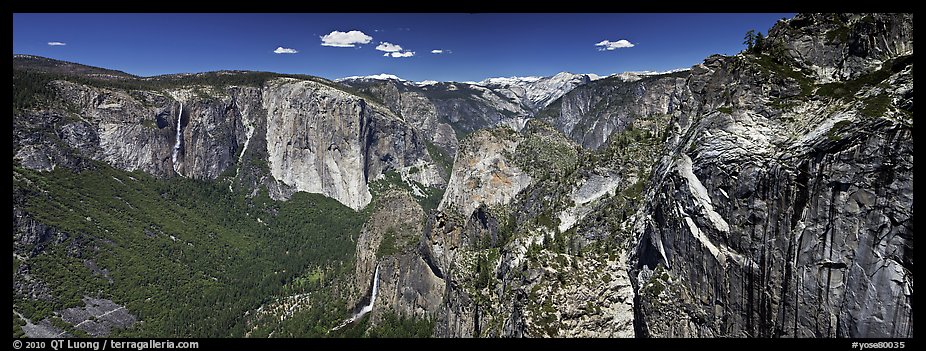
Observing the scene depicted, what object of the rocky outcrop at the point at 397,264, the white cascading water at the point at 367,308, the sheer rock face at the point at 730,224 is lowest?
the white cascading water at the point at 367,308

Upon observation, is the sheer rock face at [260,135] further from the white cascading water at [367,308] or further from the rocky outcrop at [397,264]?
the white cascading water at [367,308]

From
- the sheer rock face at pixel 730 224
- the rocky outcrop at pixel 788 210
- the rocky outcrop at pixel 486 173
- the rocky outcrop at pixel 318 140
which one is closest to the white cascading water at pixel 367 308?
the sheer rock face at pixel 730 224

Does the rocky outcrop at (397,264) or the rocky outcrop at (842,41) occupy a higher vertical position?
the rocky outcrop at (842,41)

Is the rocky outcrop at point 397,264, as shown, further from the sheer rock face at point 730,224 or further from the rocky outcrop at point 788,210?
the rocky outcrop at point 788,210

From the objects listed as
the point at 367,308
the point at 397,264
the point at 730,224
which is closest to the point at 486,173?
the point at 397,264

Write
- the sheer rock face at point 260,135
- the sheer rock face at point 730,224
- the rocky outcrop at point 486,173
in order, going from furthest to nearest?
1. the sheer rock face at point 260,135
2. the rocky outcrop at point 486,173
3. the sheer rock face at point 730,224

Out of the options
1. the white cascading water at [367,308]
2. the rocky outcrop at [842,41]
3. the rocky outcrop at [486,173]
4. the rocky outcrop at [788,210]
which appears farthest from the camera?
the rocky outcrop at [486,173]

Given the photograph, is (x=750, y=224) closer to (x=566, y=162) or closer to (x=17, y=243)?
(x=566, y=162)

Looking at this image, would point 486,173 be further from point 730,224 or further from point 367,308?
point 730,224

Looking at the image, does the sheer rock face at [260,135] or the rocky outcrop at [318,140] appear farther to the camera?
the rocky outcrop at [318,140]

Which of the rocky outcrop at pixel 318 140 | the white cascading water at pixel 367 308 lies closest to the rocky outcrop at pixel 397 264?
the white cascading water at pixel 367 308

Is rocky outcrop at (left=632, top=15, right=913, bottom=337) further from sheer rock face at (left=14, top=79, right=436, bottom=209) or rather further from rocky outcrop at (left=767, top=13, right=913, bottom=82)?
sheer rock face at (left=14, top=79, right=436, bottom=209)

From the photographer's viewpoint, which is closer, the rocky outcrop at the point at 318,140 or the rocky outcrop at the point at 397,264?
the rocky outcrop at the point at 397,264
